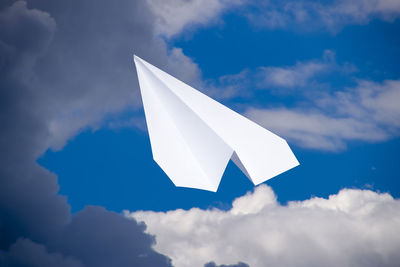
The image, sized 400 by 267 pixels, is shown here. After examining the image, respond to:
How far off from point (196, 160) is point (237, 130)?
13.0ft

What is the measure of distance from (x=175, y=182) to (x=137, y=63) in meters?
9.89

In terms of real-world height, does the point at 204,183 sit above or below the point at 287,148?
below

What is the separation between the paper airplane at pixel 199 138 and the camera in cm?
2733

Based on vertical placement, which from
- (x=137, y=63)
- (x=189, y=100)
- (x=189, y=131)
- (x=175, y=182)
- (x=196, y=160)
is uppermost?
(x=137, y=63)

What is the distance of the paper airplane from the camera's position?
27.3 meters

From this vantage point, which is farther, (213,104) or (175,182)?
(213,104)

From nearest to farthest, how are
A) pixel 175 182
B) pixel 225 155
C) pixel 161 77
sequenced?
pixel 175 182
pixel 225 155
pixel 161 77

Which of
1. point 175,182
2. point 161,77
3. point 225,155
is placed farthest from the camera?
point 161,77

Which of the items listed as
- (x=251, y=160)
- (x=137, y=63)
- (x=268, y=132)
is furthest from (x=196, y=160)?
(x=137, y=63)

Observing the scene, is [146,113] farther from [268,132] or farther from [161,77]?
[268,132]

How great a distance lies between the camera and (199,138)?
28688 mm

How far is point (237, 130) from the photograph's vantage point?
29344 mm

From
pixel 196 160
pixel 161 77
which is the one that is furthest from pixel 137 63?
pixel 196 160

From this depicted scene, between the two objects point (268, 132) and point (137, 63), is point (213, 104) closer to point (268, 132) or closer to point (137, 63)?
point (268, 132)
